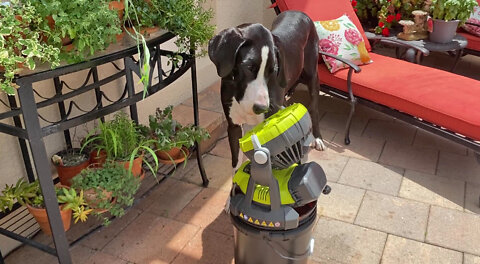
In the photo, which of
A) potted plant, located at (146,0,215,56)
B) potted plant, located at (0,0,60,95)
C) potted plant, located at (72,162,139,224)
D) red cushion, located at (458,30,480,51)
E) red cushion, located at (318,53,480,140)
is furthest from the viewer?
red cushion, located at (458,30,480,51)

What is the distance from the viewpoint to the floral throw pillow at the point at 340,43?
130 inches

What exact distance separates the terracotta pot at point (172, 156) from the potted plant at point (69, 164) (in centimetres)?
38

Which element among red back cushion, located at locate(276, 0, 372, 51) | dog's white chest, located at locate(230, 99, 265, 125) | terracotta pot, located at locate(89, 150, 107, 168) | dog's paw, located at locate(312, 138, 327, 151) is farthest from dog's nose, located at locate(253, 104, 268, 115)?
red back cushion, located at locate(276, 0, 372, 51)

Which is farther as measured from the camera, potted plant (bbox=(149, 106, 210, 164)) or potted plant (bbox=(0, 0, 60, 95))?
potted plant (bbox=(149, 106, 210, 164))

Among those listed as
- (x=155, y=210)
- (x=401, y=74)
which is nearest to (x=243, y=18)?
(x=401, y=74)

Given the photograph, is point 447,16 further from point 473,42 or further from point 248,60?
point 248,60

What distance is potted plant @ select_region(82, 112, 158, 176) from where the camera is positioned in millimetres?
2156

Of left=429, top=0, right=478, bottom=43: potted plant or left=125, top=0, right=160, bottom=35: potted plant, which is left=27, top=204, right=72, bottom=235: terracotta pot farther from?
left=429, top=0, right=478, bottom=43: potted plant

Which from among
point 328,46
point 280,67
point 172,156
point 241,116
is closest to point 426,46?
point 328,46

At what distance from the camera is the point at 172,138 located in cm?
243

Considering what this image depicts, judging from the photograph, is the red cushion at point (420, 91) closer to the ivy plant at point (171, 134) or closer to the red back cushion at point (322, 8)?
the red back cushion at point (322, 8)

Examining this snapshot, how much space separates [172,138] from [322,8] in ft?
6.14

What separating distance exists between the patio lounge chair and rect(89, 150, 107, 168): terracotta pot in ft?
5.74

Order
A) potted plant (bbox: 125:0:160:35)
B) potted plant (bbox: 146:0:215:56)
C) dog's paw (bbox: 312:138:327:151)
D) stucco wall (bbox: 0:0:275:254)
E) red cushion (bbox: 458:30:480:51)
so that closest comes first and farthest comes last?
potted plant (bbox: 125:0:160:35)
potted plant (bbox: 146:0:215:56)
stucco wall (bbox: 0:0:275:254)
dog's paw (bbox: 312:138:327:151)
red cushion (bbox: 458:30:480:51)
